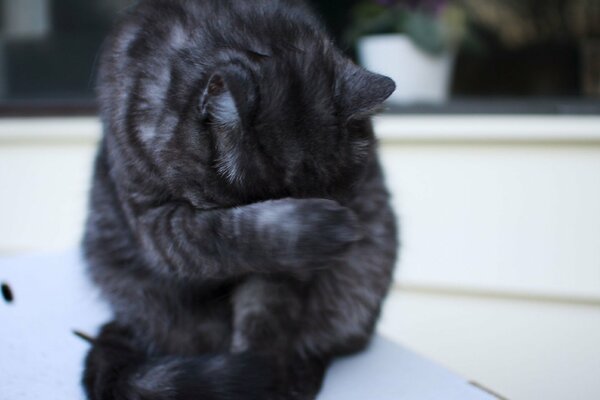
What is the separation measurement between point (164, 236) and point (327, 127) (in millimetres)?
236

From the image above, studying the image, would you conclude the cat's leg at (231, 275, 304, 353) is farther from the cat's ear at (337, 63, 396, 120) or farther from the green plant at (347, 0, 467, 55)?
the green plant at (347, 0, 467, 55)

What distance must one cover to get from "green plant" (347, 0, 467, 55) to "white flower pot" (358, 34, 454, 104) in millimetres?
28

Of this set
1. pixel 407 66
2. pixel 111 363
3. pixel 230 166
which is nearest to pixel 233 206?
A: pixel 230 166

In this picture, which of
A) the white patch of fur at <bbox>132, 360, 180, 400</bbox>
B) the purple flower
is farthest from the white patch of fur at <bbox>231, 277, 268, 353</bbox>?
the purple flower

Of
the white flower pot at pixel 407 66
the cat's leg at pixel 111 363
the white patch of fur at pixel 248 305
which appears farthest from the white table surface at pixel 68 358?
the white flower pot at pixel 407 66

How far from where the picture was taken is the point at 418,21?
5.24 ft

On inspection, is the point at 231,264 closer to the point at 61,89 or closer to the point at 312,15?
the point at 312,15

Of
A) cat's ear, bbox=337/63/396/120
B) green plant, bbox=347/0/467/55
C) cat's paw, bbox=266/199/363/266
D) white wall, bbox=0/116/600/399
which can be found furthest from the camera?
green plant, bbox=347/0/467/55

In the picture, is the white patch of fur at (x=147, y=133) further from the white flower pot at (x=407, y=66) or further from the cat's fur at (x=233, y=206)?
the white flower pot at (x=407, y=66)

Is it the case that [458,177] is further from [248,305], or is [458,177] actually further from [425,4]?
[248,305]

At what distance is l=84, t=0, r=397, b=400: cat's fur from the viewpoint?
2.04ft

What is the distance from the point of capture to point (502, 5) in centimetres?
200

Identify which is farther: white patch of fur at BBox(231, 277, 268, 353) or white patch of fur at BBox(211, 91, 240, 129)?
white patch of fur at BBox(231, 277, 268, 353)

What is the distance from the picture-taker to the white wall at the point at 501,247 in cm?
134
